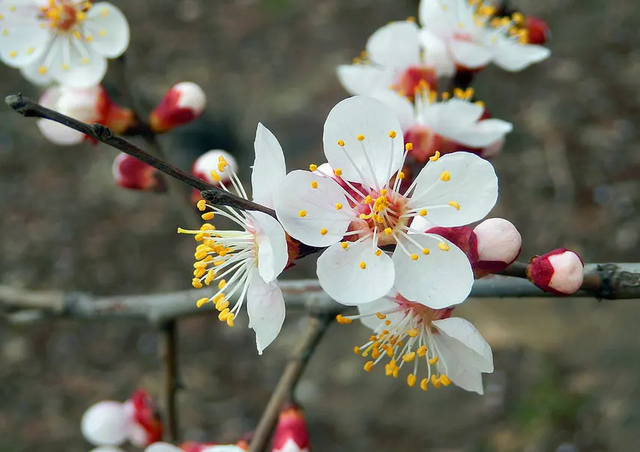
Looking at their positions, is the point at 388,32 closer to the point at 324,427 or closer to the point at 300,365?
the point at 300,365

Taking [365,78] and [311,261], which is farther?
[311,261]

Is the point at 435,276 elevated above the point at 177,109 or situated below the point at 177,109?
below

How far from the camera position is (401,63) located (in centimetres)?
110

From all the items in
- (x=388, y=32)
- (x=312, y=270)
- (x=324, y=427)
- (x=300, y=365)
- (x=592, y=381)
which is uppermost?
(x=388, y=32)

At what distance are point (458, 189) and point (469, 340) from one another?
159mm

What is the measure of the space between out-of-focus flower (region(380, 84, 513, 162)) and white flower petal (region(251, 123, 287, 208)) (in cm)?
32

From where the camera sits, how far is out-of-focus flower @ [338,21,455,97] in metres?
1.08

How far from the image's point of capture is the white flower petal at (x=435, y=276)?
2.14ft

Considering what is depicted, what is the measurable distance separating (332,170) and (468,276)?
19 centimetres

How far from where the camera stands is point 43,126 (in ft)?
3.45

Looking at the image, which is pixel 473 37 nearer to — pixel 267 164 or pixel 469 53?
pixel 469 53

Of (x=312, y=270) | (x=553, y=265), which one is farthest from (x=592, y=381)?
(x=553, y=265)

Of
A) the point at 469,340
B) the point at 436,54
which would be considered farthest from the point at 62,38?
the point at 469,340

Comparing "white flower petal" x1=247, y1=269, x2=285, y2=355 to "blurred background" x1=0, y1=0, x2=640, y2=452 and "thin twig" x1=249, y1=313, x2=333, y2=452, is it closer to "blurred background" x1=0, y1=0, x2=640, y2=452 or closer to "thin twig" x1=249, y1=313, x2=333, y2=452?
"thin twig" x1=249, y1=313, x2=333, y2=452
